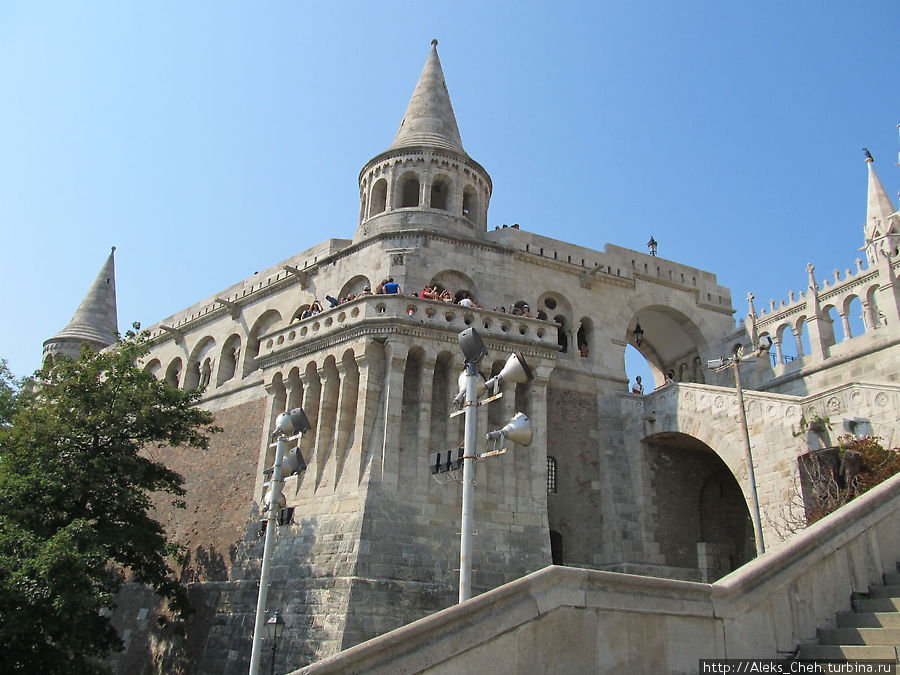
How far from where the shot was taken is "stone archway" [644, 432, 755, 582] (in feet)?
A: 75.9

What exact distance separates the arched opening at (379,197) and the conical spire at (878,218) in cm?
1780

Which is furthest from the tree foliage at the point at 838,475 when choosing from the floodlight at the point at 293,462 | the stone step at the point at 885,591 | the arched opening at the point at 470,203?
the arched opening at the point at 470,203

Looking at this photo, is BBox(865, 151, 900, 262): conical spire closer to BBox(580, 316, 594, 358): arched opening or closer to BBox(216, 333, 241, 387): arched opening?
BBox(580, 316, 594, 358): arched opening

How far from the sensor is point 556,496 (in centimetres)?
2255

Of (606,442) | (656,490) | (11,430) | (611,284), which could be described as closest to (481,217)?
(611,284)

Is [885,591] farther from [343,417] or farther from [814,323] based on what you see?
[814,323]

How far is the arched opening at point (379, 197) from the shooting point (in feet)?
85.1

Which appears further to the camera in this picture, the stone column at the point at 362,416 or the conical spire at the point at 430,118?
the conical spire at the point at 430,118

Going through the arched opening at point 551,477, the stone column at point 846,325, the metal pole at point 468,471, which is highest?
the stone column at point 846,325

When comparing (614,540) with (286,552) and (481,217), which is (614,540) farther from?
(481,217)

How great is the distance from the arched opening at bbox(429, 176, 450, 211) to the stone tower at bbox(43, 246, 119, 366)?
21.4m

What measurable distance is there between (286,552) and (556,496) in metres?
8.17

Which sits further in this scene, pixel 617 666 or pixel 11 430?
pixel 11 430

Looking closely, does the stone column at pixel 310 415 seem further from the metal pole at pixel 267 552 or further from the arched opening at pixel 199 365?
the arched opening at pixel 199 365
